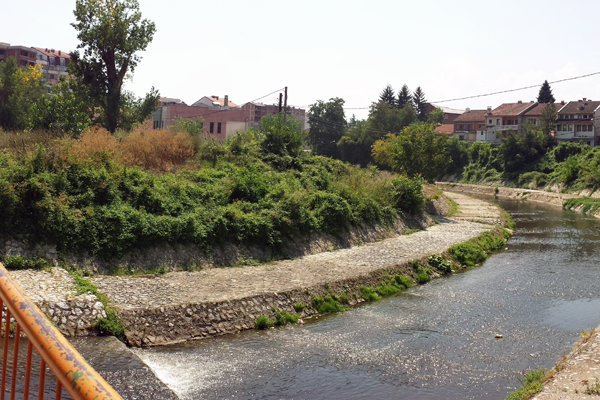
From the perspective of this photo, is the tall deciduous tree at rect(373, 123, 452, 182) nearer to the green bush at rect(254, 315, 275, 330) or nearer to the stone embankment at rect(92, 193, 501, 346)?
the stone embankment at rect(92, 193, 501, 346)

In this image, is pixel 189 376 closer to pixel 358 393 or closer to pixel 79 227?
pixel 358 393

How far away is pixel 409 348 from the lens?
13.0 meters

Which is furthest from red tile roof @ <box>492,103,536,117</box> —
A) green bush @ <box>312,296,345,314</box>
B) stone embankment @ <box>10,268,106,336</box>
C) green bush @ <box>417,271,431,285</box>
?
stone embankment @ <box>10,268,106,336</box>

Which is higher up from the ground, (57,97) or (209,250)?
(57,97)

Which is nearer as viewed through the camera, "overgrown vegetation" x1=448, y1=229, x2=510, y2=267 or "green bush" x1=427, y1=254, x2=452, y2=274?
"green bush" x1=427, y1=254, x2=452, y2=274

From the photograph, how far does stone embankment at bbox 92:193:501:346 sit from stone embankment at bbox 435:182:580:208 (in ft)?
121

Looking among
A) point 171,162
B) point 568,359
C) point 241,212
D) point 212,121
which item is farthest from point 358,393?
point 212,121

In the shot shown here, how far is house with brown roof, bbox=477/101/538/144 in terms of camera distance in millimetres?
90375

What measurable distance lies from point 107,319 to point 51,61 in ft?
429

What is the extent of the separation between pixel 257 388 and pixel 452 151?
75922 millimetres

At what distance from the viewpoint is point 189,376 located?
1070 cm

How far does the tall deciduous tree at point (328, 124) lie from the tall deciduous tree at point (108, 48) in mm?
59960

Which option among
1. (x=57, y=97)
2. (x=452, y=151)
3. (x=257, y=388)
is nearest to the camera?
(x=257, y=388)

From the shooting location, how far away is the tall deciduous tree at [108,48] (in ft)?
104
